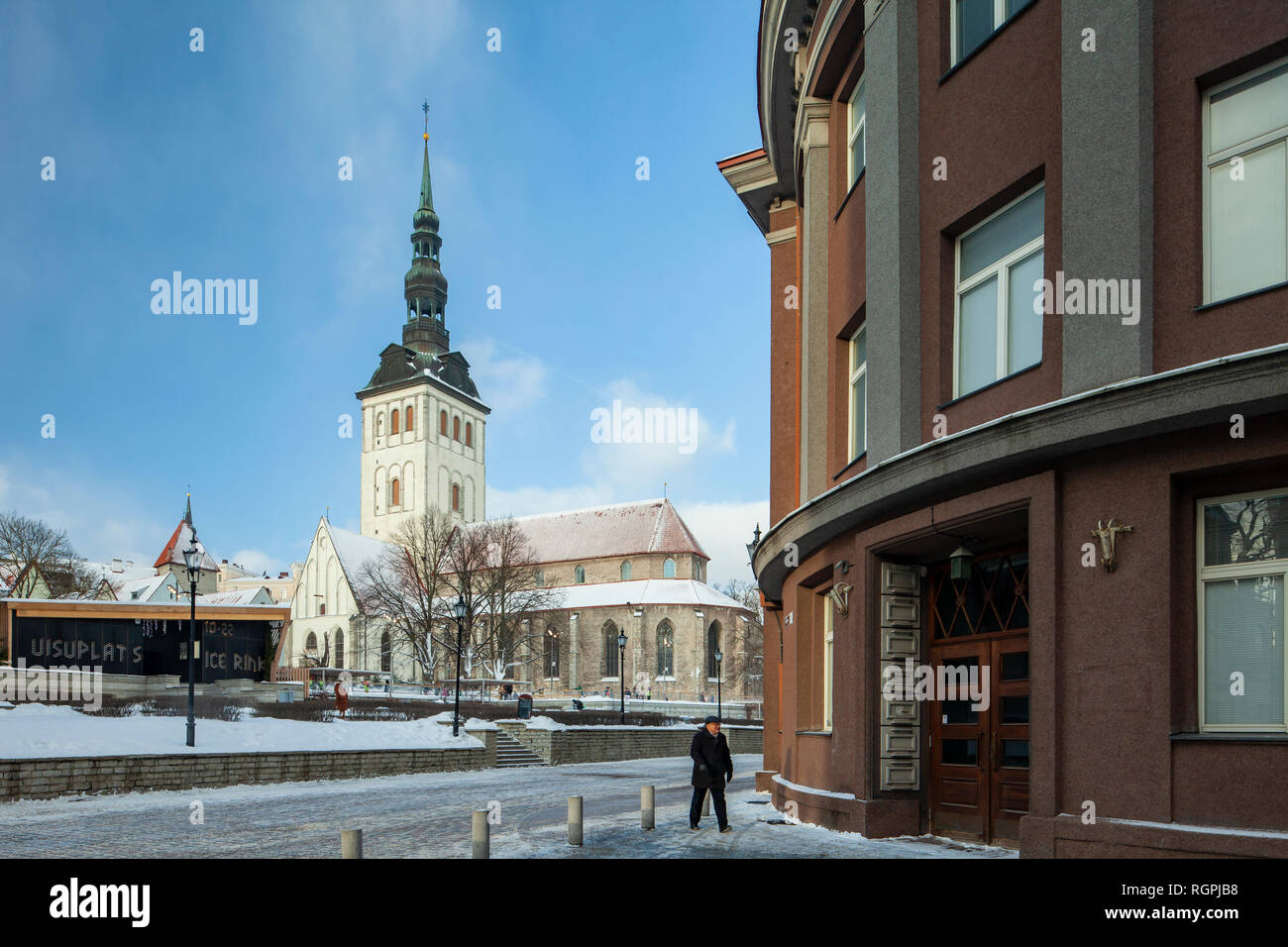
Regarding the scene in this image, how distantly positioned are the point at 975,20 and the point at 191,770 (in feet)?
59.2

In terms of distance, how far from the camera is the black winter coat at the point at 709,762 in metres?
13.8

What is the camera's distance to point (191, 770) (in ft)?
67.7

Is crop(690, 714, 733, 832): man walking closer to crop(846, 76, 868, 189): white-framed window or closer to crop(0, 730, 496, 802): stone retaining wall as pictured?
crop(846, 76, 868, 189): white-framed window

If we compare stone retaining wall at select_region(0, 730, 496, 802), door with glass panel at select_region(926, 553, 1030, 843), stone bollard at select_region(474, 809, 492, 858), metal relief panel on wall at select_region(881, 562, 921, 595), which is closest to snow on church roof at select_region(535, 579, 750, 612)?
stone retaining wall at select_region(0, 730, 496, 802)

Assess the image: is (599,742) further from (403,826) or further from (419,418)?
(419,418)

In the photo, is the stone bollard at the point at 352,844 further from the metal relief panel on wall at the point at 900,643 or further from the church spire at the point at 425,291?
the church spire at the point at 425,291

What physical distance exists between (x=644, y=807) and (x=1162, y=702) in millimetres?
6593

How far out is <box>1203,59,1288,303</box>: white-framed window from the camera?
28.2 feet

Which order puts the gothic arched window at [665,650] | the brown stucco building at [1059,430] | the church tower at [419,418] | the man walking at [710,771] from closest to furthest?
1. the brown stucco building at [1059,430]
2. the man walking at [710,771]
3. the gothic arched window at [665,650]
4. the church tower at [419,418]

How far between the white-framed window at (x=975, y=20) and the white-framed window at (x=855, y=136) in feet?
8.46

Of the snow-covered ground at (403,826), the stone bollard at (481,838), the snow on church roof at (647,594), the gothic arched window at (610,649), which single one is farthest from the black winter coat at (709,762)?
the gothic arched window at (610,649)

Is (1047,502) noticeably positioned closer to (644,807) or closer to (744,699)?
(644,807)

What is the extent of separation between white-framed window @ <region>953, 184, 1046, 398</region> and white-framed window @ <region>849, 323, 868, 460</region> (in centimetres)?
250
